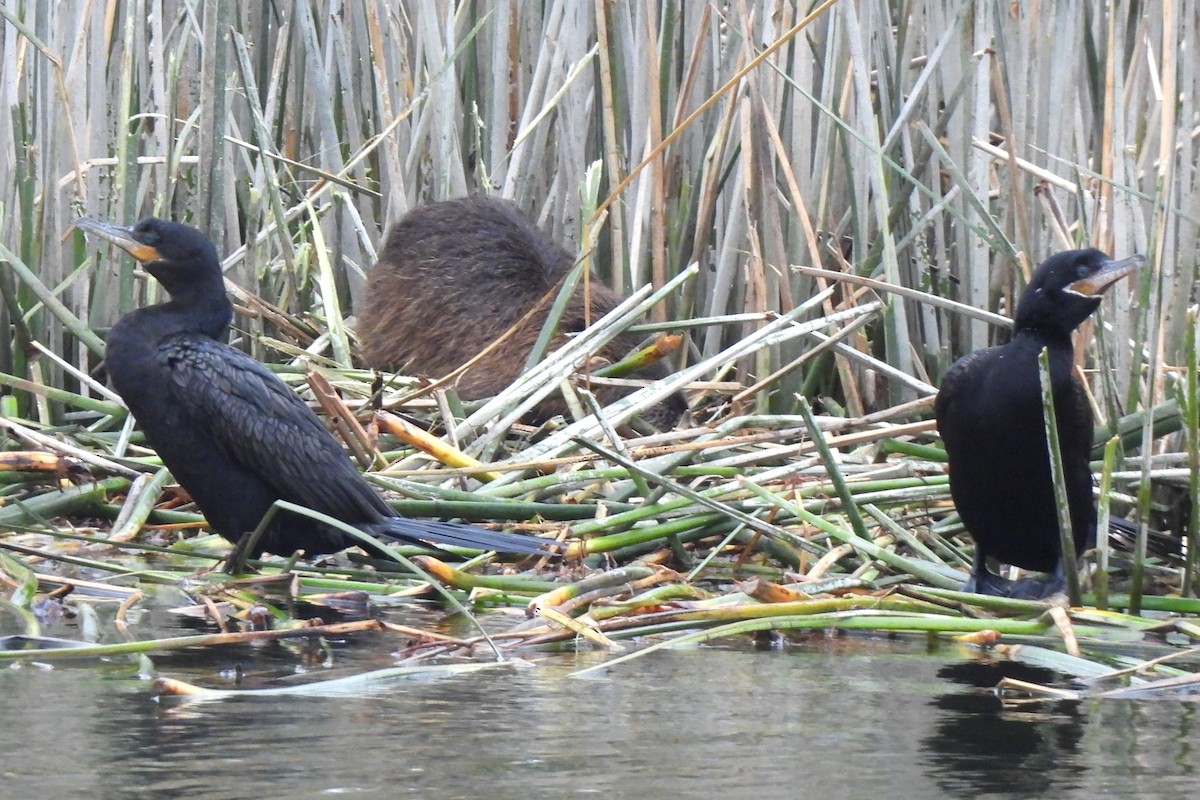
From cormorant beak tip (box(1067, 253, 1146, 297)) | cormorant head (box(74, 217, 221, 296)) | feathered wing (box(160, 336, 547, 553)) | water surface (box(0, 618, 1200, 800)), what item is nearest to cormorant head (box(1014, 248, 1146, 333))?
cormorant beak tip (box(1067, 253, 1146, 297))

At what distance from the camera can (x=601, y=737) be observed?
2490mm

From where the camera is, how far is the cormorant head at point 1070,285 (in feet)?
12.8

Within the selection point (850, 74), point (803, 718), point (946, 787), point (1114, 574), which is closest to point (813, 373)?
point (850, 74)

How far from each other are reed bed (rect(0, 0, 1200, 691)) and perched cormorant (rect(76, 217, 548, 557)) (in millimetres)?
137

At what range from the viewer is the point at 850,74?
17.0 feet

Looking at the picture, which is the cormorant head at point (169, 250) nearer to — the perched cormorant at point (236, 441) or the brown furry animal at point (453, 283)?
the perched cormorant at point (236, 441)

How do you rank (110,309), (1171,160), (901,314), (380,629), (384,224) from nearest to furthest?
(380,629), (1171,160), (901,314), (110,309), (384,224)

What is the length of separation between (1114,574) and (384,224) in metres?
3.42

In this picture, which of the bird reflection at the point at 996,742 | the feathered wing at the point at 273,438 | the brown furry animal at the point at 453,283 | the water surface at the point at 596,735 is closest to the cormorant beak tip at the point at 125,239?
the feathered wing at the point at 273,438

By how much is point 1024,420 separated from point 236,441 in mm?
1881

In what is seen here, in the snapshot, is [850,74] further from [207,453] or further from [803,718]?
[803,718]

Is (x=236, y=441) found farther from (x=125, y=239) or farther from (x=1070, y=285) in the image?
(x=1070, y=285)

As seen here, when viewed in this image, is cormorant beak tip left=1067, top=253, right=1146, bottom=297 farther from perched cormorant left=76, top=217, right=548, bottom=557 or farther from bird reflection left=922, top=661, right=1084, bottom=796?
perched cormorant left=76, top=217, right=548, bottom=557

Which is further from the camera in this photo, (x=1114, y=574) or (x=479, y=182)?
(x=479, y=182)
